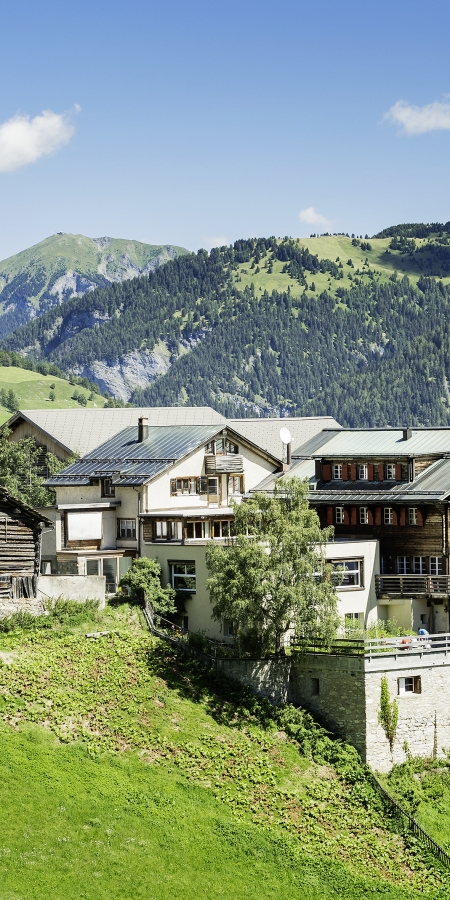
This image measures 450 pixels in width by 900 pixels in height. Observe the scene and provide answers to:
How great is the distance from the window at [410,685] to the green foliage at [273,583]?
4075mm

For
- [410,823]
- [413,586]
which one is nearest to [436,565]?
[413,586]

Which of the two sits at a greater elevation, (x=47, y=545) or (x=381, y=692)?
(x=47, y=545)

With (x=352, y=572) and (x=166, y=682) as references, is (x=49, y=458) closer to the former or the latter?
(x=352, y=572)

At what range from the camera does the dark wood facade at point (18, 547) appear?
64.6 metres

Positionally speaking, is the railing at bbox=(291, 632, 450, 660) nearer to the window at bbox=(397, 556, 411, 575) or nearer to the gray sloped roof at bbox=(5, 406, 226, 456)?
the window at bbox=(397, 556, 411, 575)

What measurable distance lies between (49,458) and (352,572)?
125 ft

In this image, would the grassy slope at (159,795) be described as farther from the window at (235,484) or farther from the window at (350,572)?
the window at (235,484)

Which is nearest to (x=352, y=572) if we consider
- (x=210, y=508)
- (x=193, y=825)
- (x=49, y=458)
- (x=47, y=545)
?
(x=210, y=508)

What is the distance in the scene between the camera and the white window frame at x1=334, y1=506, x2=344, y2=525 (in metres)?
78.6

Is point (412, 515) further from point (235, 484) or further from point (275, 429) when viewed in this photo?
point (275, 429)

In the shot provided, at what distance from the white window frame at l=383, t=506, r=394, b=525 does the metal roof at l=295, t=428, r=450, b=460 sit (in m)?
3.59

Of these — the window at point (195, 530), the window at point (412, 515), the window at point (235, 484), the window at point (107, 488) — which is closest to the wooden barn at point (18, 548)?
the window at point (195, 530)

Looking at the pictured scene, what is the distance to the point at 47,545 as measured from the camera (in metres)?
74.6

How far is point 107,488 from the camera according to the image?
7844cm
